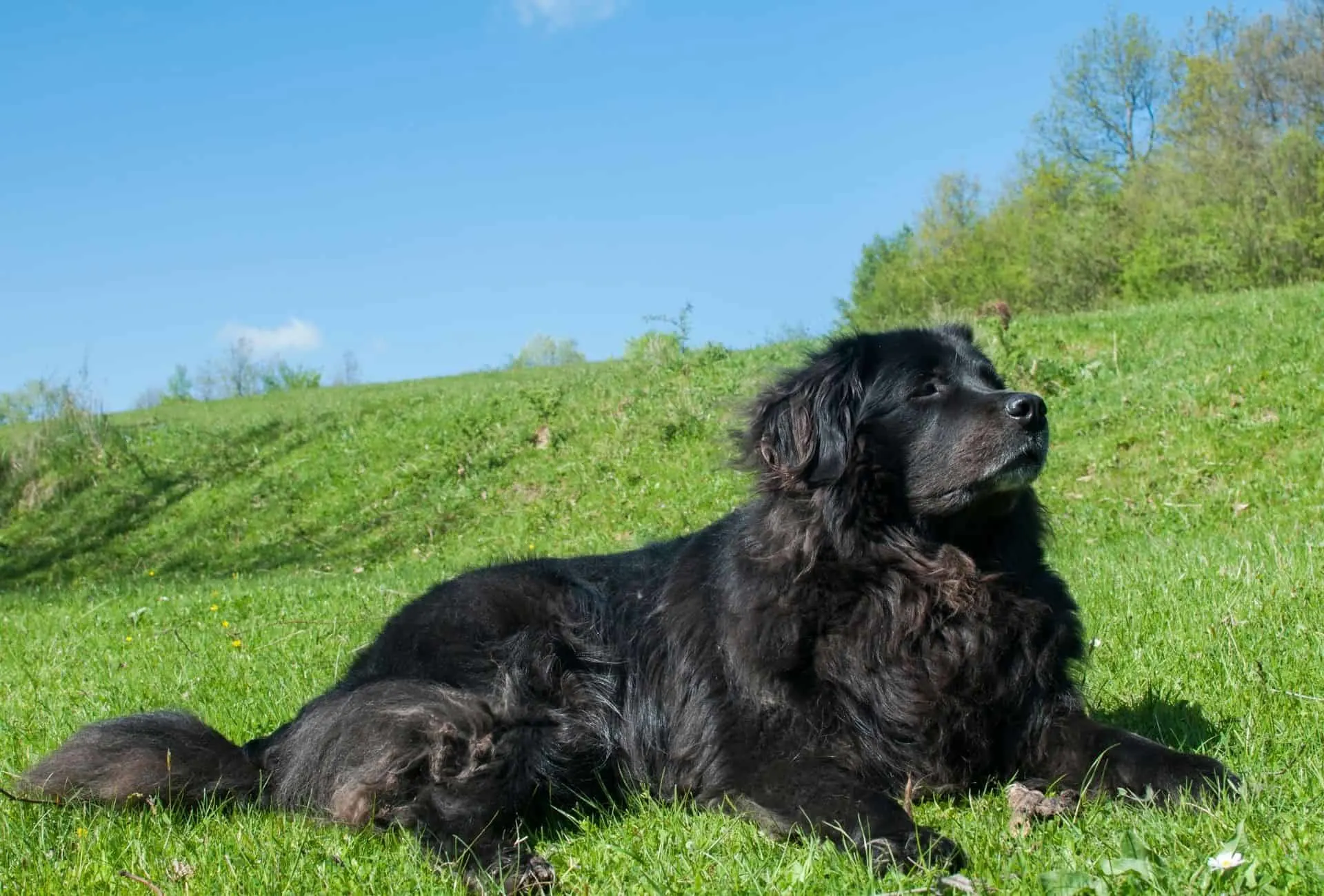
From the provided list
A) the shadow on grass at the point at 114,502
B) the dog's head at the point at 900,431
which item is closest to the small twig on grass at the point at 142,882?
the dog's head at the point at 900,431

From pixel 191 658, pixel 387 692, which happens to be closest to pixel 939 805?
pixel 387 692

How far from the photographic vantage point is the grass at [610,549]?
307 centimetres

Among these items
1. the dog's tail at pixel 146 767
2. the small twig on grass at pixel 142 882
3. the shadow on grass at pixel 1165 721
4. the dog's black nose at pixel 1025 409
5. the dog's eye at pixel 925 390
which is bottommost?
the shadow on grass at pixel 1165 721

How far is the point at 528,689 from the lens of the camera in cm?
404

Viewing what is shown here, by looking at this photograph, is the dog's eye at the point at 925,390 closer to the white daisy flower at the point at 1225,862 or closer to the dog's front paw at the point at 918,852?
the dog's front paw at the point at 918,852

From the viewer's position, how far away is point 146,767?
373 cm

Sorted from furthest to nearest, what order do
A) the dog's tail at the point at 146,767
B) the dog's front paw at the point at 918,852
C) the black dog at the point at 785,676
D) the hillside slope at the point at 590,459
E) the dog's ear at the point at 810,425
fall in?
the hillside slope at the point at 590,459
the dog's ear at the point at 810,425
the dog's tail at the point at 146,767
the black dog at the point at 785,676
the dog's front paw at the point at 918,852

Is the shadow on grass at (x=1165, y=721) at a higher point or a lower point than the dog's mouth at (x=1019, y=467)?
lower

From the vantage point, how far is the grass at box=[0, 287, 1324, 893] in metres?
3.07

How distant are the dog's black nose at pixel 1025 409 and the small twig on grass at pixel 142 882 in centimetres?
311

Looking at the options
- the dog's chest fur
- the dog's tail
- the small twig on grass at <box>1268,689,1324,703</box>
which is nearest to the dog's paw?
the dog's chest fur

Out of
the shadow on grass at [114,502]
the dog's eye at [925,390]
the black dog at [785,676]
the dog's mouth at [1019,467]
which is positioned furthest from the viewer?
the shadow on grass at [114,502]

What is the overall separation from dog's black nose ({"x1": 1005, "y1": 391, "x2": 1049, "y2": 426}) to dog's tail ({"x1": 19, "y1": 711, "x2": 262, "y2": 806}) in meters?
3.05

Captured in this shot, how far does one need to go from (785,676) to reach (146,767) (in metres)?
2.25
